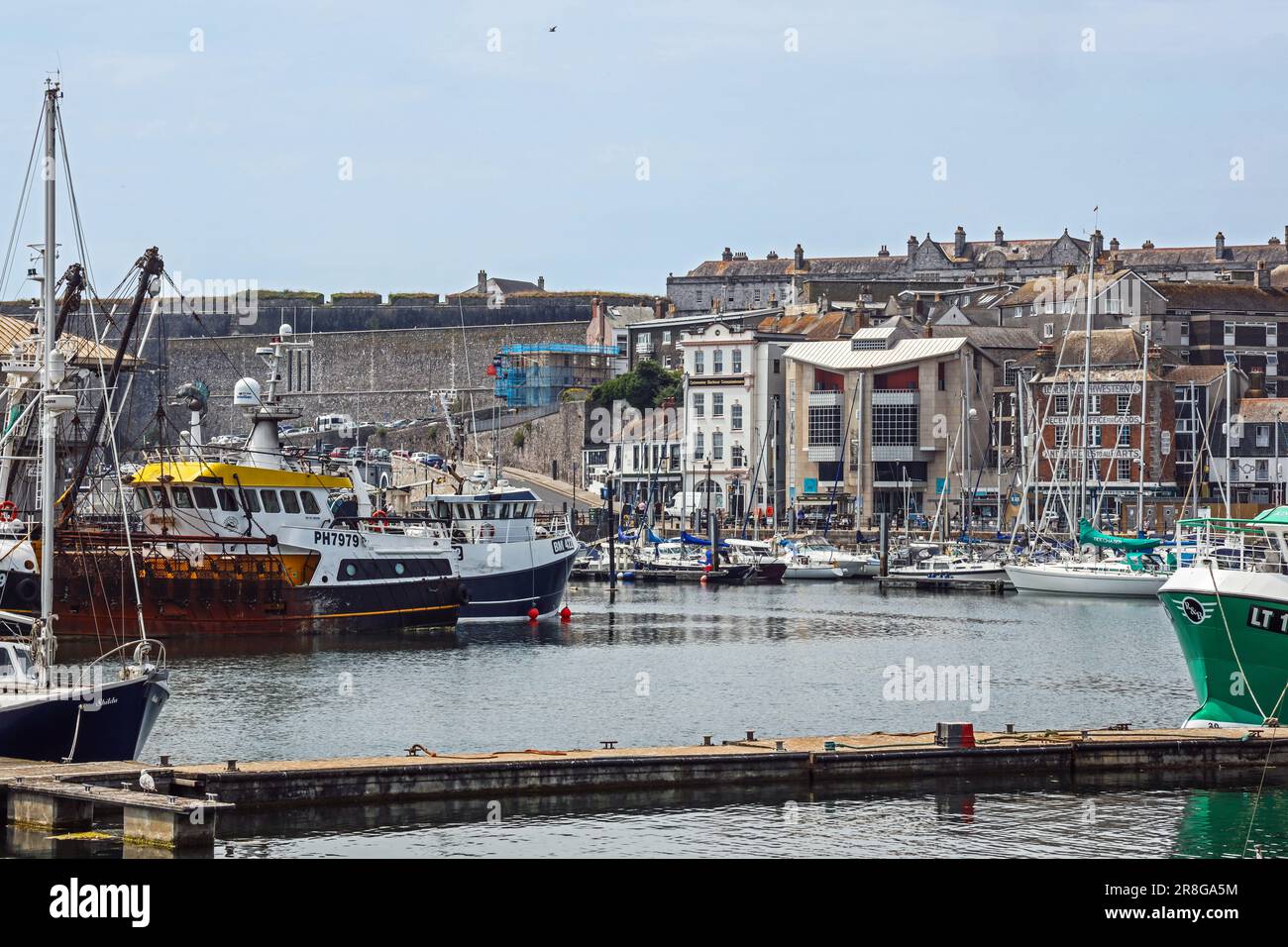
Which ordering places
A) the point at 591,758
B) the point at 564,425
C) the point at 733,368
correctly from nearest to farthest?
the point at 591,758
the point at 733,368
the point at 564,425

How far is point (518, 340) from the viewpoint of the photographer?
470ft

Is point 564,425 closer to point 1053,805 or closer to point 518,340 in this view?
point 518,340

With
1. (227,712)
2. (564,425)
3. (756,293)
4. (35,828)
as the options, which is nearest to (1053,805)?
(35,828)

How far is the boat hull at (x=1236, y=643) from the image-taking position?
3225 cm

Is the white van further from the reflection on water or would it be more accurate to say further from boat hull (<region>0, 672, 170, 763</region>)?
boat hull (<region>0, 672, 170, 763</region>)

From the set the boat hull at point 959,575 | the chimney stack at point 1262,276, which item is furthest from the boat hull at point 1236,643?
the chimney stack at point 1262,276

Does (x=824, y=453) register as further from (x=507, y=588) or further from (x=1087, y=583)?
(x=507, y=588)

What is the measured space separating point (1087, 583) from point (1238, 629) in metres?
47.5

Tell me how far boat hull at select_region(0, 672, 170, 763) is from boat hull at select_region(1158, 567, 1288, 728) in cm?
1706

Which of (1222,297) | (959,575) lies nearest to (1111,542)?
(959,575)

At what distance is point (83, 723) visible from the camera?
26906 mm

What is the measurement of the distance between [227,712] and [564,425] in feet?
295

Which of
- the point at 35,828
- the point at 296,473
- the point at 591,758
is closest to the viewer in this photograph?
the point at 35,828
